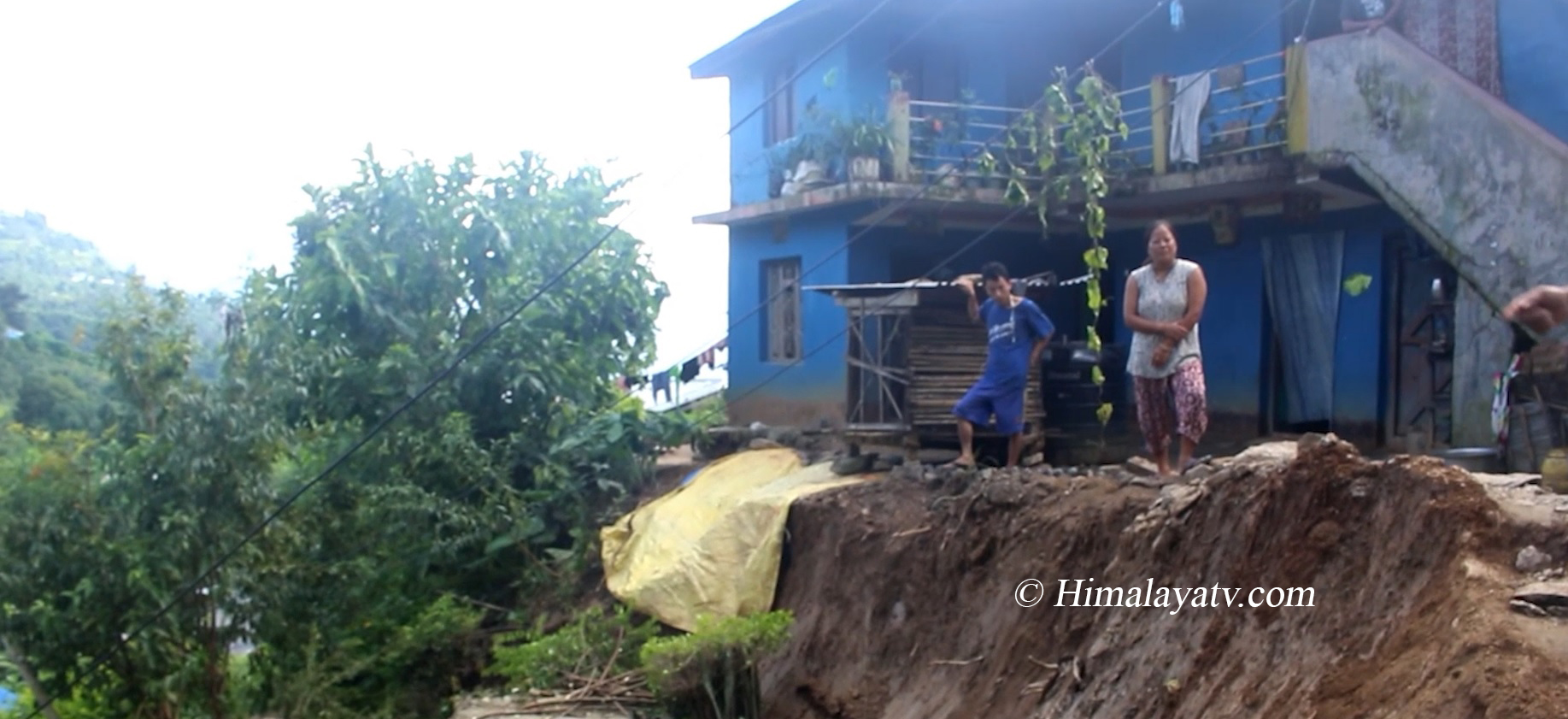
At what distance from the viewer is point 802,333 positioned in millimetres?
14484

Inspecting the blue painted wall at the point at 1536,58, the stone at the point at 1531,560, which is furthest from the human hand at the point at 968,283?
the stone at the point at 1531,560

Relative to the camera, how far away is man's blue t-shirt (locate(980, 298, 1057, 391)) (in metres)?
9.07

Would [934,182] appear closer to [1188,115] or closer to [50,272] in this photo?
[1188,115]

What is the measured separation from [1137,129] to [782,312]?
177 inches

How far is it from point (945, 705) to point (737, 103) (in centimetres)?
1024

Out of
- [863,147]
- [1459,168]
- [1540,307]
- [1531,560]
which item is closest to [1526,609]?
[1531,560]

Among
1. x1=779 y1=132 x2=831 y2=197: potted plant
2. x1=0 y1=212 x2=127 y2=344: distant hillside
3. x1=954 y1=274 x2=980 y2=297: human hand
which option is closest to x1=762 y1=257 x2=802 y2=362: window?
x1=779 y1=132 x2=831 y2=197: potted plant

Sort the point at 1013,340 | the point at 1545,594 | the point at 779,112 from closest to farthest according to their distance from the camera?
1. the point at 1545,594
2. the point at 1013,340
3. the point at 779,112

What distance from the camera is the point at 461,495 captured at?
11.9 m

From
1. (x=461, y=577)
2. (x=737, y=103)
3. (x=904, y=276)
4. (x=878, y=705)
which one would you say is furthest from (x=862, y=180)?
(x=878, y=705)

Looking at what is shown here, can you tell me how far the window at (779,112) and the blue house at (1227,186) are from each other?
3cm

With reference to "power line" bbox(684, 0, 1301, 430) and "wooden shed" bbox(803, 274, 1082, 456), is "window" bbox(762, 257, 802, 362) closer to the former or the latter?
"power line" bbox(684, 0, 1301, 430)

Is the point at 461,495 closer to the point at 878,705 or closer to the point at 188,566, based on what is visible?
the point at 188,566

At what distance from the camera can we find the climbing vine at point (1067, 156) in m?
10.9
